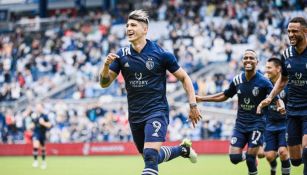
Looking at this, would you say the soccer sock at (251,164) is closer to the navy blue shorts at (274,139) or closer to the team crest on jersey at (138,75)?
the navy blue shorts at (274,139)

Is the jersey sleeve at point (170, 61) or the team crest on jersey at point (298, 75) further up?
the jersey sleeve at point (170, 61)

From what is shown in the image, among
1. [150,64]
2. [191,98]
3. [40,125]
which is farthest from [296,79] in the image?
[40,125]

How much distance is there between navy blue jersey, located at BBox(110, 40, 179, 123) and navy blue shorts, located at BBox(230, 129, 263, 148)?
3166 mm

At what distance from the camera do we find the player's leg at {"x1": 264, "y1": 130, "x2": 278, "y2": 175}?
48.4ft

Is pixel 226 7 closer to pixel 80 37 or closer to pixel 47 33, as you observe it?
pixel 80 37

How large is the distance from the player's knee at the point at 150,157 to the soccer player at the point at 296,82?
2.37 meters

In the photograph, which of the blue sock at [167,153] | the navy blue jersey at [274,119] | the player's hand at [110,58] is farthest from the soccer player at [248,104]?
the player's hand at [110,58]

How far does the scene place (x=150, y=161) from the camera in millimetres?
10578

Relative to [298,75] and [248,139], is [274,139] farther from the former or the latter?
[298,75]

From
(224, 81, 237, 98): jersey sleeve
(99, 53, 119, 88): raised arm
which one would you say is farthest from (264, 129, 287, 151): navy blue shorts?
(99, 53, 119, 88): raised arm

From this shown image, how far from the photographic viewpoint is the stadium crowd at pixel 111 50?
31297mm

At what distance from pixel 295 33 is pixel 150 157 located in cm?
311

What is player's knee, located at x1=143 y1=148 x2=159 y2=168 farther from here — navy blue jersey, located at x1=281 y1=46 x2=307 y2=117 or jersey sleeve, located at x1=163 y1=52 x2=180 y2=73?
navy blue jersey, located at x1=281 y1=46 x2=307 y2=117

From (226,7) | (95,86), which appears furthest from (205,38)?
(95,86)
